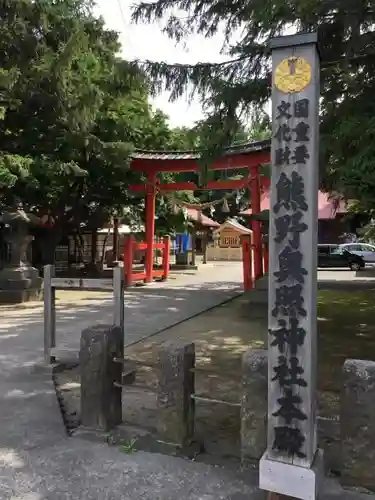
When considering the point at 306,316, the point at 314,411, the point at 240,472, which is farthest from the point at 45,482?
the point at 306,316

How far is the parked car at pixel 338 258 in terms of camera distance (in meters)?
25.0

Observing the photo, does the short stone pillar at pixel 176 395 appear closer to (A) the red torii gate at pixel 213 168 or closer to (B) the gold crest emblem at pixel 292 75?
(B) the gold crest emblem at pixel 292 75

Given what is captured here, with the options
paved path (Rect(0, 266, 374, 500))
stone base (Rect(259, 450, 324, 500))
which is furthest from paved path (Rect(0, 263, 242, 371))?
stone base (Rect(259, 450, 324, 500))

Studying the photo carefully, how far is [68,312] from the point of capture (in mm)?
10133

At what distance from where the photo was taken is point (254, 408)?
132 inches

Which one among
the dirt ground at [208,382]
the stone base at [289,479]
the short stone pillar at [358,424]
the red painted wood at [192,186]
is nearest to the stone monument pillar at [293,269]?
the stone base at [289,479]

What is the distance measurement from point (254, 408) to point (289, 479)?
1.97 feet

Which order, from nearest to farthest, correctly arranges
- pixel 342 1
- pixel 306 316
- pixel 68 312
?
pixel 306 316 → pixel 342 1 → pixel 68 312

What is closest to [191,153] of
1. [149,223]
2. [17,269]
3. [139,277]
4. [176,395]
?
[149,223]

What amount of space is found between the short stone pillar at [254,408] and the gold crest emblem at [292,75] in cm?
173

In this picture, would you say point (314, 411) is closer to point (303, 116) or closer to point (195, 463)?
point (195, 463)

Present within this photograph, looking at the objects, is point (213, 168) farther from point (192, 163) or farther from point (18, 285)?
point (18, 285)

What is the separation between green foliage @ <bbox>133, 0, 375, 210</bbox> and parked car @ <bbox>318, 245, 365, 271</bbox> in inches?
756

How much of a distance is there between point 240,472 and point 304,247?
1.58 metres
